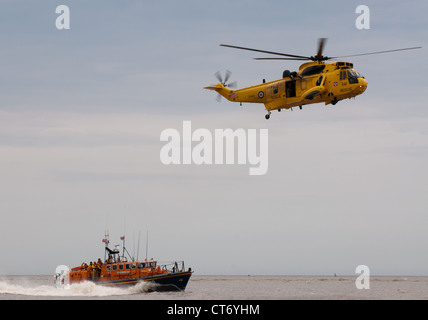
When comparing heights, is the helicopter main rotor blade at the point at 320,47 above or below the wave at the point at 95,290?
above

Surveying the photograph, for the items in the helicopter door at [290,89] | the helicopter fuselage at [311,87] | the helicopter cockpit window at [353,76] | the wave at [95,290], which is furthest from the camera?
the wave at [95,290]

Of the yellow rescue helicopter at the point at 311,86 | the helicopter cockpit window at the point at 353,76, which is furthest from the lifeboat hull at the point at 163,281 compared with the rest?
the helicopter cockpit window at the point at 353,76

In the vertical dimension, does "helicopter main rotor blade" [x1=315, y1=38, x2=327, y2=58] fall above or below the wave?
above

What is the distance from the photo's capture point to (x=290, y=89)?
53281 millimetres

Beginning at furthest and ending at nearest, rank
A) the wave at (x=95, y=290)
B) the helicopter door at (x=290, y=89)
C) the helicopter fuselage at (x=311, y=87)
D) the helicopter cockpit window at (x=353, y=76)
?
the wave at (x=95, y=290) < the helicopter door at (x=290, y=89) < the helicopter fuselage at (x=311, y=87) < the helicopter cockpit window at (x=353, y=76)

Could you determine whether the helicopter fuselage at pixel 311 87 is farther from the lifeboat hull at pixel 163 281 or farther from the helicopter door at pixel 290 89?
the lifeboat hull at pixel 163 281

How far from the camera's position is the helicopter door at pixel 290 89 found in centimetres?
5306

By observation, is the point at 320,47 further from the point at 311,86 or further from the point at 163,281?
the point at 163,281

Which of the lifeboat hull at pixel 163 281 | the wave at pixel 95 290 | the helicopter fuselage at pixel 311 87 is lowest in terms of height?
the wave at pixel 95 290

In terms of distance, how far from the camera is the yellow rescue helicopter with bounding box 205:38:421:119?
50.0 m

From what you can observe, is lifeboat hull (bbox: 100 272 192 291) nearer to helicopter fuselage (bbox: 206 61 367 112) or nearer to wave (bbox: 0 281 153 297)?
wave (bbox: 0 281 153 297)

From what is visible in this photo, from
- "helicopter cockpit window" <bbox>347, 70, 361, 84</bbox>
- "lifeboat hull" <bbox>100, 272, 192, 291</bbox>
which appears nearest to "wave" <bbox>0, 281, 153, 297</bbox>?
"lifeboat hull" <bbox>100, 272, 192, 291</bbox>

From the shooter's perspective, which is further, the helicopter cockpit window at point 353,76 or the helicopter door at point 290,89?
the helicopter door at point 290,89
